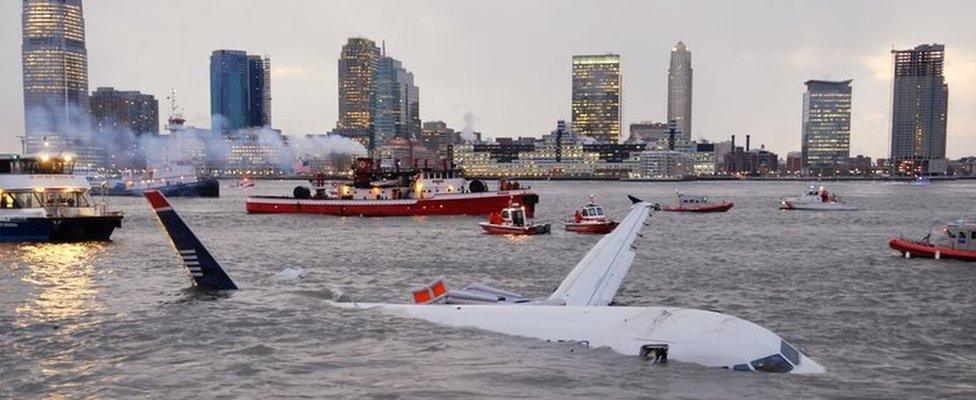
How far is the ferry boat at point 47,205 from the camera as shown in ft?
202

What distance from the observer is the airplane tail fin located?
30.8 meters

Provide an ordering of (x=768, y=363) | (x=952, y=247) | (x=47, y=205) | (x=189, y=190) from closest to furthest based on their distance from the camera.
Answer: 1. (x=768, y=363)
2. (x=952, y=247)
3. (x=47, y=205)
4. (x=189, y=190)

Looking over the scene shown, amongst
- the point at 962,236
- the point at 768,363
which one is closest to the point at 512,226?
the point at 962,236

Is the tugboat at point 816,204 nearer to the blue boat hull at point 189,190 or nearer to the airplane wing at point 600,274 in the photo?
the airplane wing at point 600,274

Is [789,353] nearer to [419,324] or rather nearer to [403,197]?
[419,324]

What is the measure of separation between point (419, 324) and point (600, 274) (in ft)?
23.7

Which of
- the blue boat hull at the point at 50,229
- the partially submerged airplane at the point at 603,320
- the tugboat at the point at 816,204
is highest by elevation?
the partially submerged airplane at the point at 603,320

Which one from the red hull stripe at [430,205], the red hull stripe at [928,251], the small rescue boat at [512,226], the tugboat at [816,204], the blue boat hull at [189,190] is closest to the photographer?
the red hull stripe at [928,251]

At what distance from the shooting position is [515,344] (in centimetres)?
2272

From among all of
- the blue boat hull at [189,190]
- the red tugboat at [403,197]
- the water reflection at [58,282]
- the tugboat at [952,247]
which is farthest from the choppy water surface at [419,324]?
the blue boat hull at [189,190]

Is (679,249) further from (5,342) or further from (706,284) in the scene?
(5,342)

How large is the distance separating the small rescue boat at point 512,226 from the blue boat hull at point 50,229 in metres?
34.3

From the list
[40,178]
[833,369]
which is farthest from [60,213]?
[833,369]

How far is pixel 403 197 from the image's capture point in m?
112
